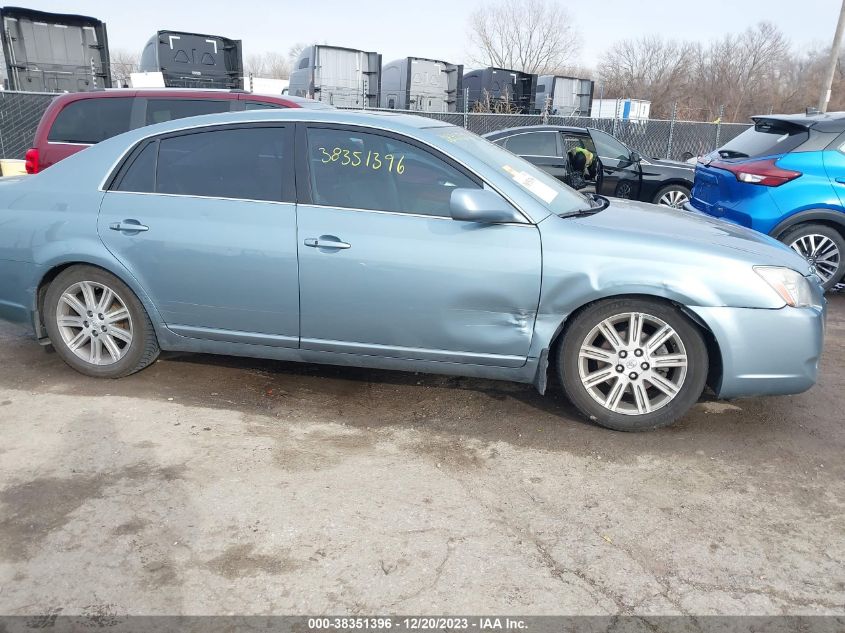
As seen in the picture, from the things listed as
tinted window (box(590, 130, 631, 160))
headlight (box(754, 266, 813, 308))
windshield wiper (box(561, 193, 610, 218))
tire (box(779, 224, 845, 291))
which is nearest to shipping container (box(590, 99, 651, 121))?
tinted window (box(590, 130, 631, 160))

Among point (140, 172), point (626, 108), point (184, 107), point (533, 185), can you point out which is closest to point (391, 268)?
point (533, 185)

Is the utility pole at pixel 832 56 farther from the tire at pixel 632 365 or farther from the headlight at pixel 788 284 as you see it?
the tire at pixel 632 365

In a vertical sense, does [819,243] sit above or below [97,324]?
above

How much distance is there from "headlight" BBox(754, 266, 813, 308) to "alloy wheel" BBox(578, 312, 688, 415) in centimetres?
54

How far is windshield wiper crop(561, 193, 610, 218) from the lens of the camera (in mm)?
3851

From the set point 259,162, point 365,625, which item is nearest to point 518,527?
point 365,625

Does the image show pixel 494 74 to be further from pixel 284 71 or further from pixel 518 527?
pixel 284 71

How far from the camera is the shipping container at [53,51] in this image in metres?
14.7

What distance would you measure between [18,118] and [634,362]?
1451 cm

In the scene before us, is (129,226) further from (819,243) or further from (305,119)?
(819,243)

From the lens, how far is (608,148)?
10.5 m

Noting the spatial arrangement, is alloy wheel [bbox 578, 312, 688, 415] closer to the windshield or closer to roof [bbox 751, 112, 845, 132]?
the windshield

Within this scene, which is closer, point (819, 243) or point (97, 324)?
point (97, 324)

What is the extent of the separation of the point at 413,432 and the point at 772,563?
177cm
